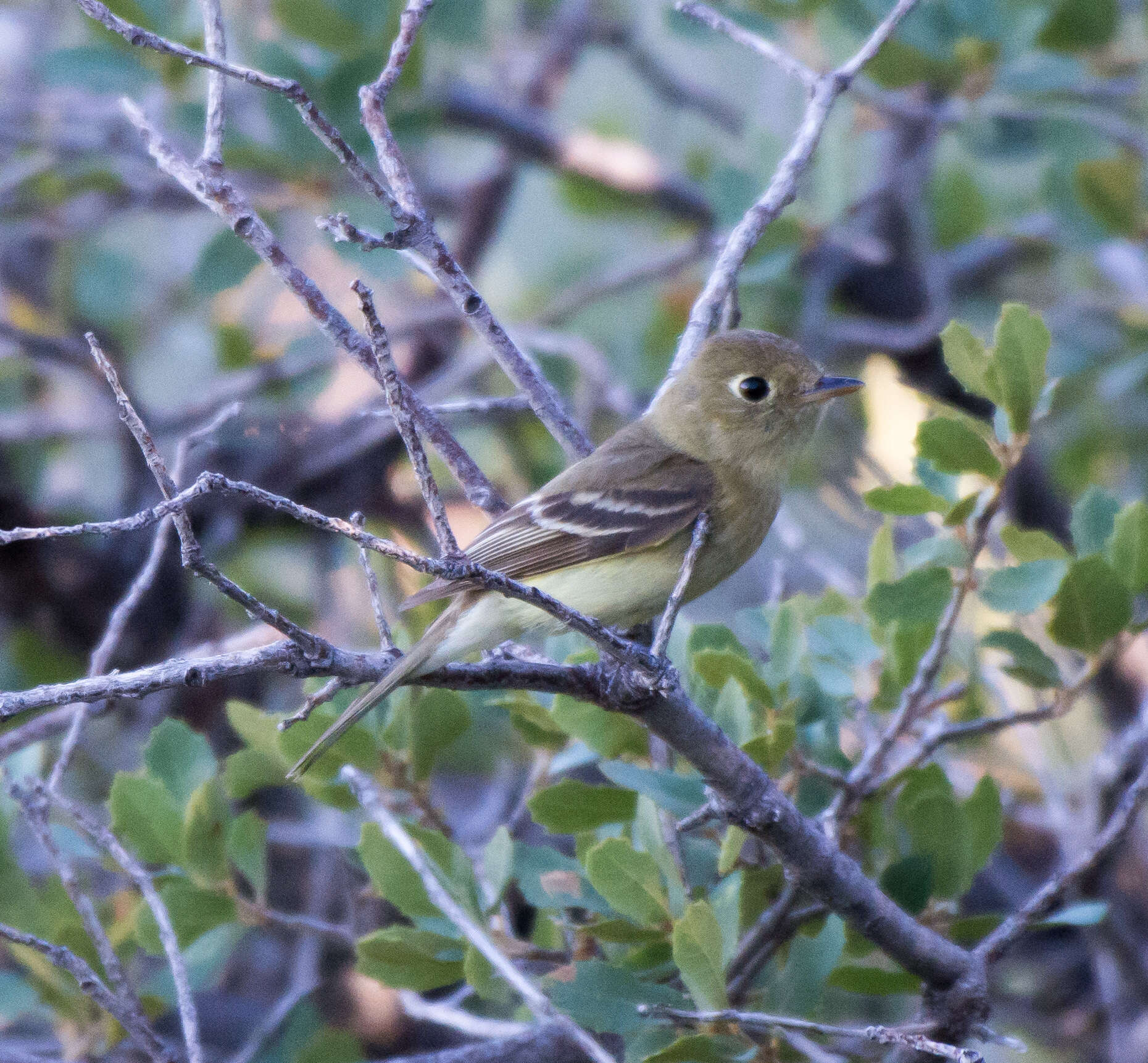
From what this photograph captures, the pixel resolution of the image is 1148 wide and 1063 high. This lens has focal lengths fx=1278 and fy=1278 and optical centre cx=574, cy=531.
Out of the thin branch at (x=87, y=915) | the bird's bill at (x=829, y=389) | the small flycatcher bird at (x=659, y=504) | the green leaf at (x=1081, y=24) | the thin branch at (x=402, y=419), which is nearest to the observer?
the thin branch at (x=402, y=419)

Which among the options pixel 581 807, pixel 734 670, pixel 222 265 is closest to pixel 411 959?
pixel 581 807

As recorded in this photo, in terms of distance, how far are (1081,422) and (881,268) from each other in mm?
1083

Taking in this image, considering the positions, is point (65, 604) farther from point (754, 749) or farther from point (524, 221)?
point (524, 221)

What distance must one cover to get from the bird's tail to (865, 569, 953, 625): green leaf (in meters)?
0.96

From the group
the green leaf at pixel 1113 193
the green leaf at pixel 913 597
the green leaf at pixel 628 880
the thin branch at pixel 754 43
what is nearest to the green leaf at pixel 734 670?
the green leaf at pixel 913 597

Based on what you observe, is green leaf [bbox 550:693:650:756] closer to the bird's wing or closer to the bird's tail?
the bird's tail

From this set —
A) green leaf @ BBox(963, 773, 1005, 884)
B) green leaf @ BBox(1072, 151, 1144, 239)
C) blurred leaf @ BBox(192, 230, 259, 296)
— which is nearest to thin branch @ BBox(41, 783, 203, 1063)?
green leaf @ BBox(963, 773, 1005, 884)

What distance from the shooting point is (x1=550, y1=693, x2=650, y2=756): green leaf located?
273 centimetres

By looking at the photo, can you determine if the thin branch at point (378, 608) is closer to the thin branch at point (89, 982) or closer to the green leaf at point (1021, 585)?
the thin branch at point (89, 982)

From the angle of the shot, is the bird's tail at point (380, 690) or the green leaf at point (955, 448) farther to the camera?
the green leaf at point (955, 448)

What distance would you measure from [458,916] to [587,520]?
4.38 ft

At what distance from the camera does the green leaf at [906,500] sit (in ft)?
8.83

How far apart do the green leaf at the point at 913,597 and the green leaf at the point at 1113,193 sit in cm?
227

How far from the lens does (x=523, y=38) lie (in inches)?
253
